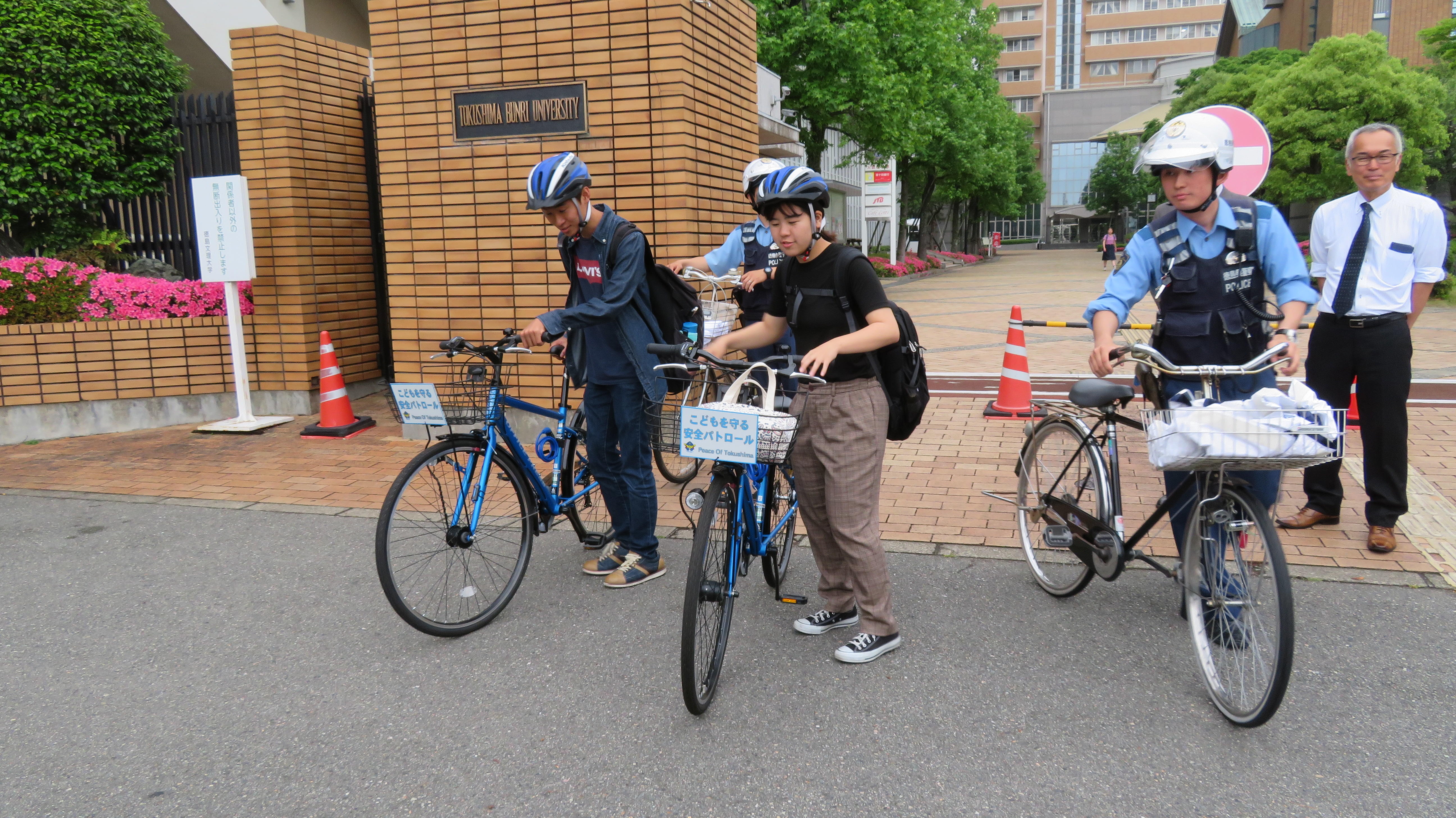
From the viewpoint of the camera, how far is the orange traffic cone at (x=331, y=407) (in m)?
7.75

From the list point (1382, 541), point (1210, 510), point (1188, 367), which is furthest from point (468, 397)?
point (1382, 541)

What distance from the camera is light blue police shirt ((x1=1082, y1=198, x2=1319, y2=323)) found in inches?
138

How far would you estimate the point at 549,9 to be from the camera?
6809 mm

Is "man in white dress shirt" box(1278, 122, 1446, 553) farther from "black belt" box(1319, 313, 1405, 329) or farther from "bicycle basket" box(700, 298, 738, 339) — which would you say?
"bicycle basket" box(700, 298, 738, 339)

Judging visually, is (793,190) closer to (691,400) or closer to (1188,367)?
(691,400)

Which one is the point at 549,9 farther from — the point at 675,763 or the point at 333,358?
the point at 675,763

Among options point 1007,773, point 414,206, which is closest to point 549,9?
point 414,206

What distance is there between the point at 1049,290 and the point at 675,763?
2326cm

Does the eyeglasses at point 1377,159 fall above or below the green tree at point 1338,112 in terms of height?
below

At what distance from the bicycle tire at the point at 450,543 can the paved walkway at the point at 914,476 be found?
51.6 inches

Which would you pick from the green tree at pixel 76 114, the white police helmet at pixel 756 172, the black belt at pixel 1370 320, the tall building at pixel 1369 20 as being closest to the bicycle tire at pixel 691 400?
the white police helmet at pixel 756 172

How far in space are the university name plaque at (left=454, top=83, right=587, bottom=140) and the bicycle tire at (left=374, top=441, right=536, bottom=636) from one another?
3.54m

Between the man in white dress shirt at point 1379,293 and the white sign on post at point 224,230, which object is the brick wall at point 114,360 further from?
the man in white dress shirt at point 1379,293

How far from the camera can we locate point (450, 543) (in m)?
3.91
